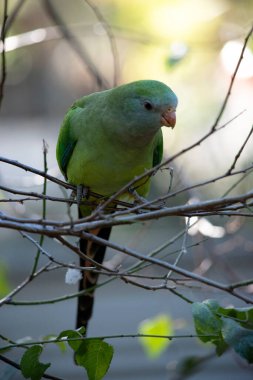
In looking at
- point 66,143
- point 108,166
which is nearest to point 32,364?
point 108,166

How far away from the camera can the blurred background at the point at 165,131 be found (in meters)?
3.87

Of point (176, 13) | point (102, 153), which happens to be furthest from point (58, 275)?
point (102, 153)

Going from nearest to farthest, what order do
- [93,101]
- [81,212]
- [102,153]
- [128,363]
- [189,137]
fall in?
[102,153], [93,101], [81,212], [189,137], [128,363]

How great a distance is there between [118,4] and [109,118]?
2339 mm

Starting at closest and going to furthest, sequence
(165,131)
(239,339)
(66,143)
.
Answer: (239,339) < (66,143) < (165,131)

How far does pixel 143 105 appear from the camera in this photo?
243cm

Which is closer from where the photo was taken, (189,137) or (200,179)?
(189,137)

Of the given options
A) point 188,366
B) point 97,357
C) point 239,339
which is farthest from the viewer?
point 188,366

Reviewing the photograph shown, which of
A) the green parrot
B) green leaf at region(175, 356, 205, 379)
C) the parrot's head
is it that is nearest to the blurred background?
green leaf at region(175, 356, 205, 379)

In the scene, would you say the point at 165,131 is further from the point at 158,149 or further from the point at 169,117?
the point at 169,117

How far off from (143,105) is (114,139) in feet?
0.65

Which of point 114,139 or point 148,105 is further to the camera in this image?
point 114,139

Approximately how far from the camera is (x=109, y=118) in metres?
2.57

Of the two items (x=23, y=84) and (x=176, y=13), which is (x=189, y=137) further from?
(x=23, y=84)
